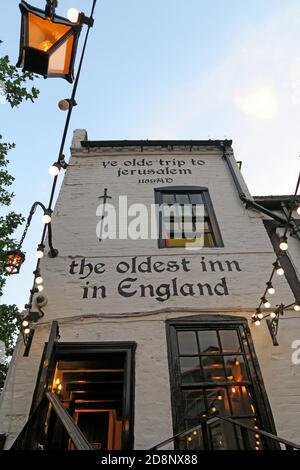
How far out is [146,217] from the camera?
6.66 m

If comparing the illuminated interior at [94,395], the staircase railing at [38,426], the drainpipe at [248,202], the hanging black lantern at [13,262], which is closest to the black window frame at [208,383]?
the illuminated interior at [94,395]

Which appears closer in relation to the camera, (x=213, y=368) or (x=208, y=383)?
(x=208, y=383)

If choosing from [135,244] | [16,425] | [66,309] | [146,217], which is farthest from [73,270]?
[16,425]

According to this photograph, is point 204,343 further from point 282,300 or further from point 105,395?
point 105,395

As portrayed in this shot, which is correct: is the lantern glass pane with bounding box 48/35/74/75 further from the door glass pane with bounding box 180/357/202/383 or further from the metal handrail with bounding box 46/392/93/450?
the door glass pane with bounding box 180/357/202/383

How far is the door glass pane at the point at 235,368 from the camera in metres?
4.34

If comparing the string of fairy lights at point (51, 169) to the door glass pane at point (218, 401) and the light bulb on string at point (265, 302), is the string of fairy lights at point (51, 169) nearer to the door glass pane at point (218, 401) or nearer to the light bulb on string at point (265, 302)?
the door glass pane at point (218, 401)

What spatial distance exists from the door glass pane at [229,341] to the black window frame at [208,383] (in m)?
0.06

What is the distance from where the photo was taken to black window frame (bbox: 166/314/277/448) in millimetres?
3912

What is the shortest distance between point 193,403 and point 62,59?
4225 millimetres

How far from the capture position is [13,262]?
4.14 meters

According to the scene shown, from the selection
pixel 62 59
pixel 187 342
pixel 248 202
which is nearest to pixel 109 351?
pixel 187 342

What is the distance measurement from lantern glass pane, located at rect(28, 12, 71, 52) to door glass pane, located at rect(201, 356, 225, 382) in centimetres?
422

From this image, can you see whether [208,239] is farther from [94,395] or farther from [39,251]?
[94,395]
